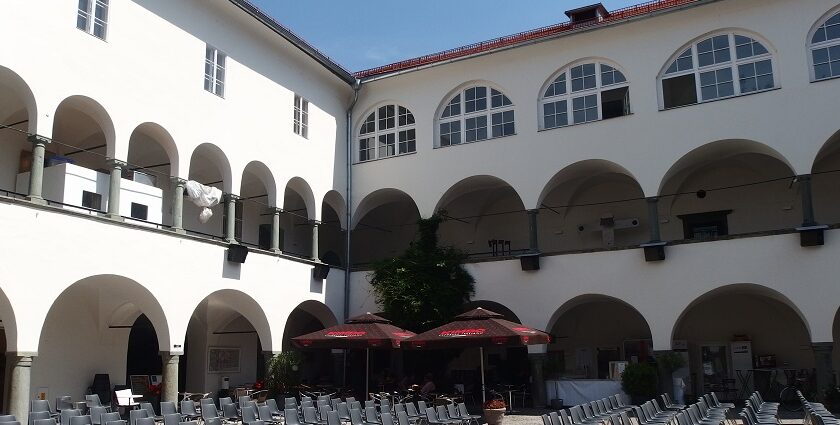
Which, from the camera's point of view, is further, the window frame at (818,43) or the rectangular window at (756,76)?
the rectangular window at (756,76)

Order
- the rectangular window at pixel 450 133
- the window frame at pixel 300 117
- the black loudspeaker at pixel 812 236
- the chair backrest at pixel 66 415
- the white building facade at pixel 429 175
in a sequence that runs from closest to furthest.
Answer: the chair backrest at pixel 66 415, the white building facade at pixel 429 175, the black loudspeaker at pixel 812 236, the window frame at pixel 300 117, the rectangular window at pixel 450 133

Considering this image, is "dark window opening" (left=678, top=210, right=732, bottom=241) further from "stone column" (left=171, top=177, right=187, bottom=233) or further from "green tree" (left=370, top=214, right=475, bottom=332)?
"stone column" (left=171, top=177, right=187, bottom=233)

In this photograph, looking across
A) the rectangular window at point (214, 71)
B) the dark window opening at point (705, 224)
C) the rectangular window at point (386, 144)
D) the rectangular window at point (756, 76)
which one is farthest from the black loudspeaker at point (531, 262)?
the rectangular window at point (214, 71)

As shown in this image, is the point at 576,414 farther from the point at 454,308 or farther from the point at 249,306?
the point at 249,306

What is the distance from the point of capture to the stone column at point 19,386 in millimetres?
13703

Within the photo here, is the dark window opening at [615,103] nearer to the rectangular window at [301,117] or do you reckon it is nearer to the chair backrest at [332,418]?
the rectangular window at [301,117]

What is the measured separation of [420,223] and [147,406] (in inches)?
407

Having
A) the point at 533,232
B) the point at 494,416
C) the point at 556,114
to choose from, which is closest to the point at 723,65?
the point at 556,114

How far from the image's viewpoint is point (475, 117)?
882 inches

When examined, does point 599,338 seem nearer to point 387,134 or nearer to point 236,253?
point 387,134

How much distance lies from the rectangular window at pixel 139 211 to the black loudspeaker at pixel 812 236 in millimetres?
14531

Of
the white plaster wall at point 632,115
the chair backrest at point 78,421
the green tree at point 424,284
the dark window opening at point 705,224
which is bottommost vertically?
the chair backrest at point 78,421

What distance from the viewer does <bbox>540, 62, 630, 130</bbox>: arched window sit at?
67.3 feet

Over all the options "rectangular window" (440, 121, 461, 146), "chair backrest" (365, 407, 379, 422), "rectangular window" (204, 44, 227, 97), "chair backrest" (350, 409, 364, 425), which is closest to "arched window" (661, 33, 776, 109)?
"rectangular window" (440, 121, 461, 146)
